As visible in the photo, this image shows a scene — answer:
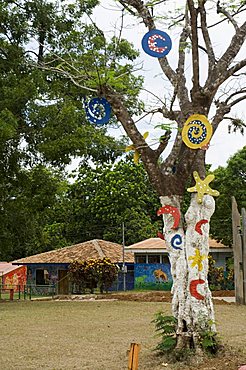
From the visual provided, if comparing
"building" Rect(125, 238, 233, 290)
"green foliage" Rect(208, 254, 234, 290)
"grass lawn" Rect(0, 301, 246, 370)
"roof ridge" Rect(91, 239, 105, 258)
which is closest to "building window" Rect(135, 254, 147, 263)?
"building" Rect(125, 238, 233, 290)

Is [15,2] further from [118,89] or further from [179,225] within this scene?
[179,225]

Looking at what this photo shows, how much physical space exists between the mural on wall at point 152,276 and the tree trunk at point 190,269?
23938 millimetres

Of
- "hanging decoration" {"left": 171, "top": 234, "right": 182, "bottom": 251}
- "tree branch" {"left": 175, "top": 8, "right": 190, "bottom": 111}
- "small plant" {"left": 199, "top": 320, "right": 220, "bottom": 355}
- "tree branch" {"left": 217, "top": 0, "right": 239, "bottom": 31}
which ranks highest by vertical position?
"tree branch" {"left": 217, "top": 0, "right": 239, "bottom": 31}

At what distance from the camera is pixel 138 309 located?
18812 mm

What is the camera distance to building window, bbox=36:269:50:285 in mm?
37844

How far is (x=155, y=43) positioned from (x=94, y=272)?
20.5 metres

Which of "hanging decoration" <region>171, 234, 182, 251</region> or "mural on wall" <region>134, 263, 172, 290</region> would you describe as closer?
"hanging decoration" <region>171, 234, 182, 251</region>

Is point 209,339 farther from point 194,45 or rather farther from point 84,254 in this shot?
point 84,254

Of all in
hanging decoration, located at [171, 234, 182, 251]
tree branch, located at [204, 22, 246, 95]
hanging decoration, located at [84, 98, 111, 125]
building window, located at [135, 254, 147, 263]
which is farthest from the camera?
building window, located at [135, 254, 147, 263]

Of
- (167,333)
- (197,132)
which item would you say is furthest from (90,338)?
(197,132)

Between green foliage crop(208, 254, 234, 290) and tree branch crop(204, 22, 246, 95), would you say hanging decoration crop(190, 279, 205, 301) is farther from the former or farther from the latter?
green foliage crop(208, 254, 234, 290)

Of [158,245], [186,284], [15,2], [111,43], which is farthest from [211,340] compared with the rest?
[158,245]

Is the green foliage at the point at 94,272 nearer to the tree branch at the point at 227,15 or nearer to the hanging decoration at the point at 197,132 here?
the tree branch at the point at 227,15

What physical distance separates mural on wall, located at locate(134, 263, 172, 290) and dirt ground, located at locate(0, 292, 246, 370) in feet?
42.9
